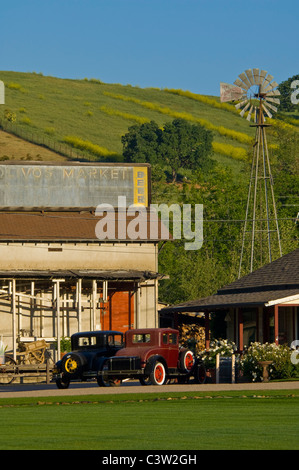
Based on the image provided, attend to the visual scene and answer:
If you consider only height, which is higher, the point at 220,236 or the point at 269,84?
the point at 269,84

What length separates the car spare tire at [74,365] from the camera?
107 feet

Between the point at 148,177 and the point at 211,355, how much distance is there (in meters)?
20.7

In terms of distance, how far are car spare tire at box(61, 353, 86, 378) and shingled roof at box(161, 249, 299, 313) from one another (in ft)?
23.6

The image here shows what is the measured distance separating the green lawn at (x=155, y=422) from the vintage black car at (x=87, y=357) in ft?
20.3

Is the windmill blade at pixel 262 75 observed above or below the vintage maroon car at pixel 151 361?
above

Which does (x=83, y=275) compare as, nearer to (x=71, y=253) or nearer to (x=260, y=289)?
(x=71, y=253)

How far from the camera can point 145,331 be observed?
33.2 m

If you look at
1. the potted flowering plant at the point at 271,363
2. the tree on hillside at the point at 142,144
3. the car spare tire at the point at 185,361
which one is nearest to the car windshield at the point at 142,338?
the car spare tire at the point at 185,361

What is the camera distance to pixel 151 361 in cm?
3159

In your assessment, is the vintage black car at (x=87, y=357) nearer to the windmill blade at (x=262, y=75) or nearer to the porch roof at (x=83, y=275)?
the porch roof at (x=83, y=275)

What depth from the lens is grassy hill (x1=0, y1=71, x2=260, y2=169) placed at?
144 meters
